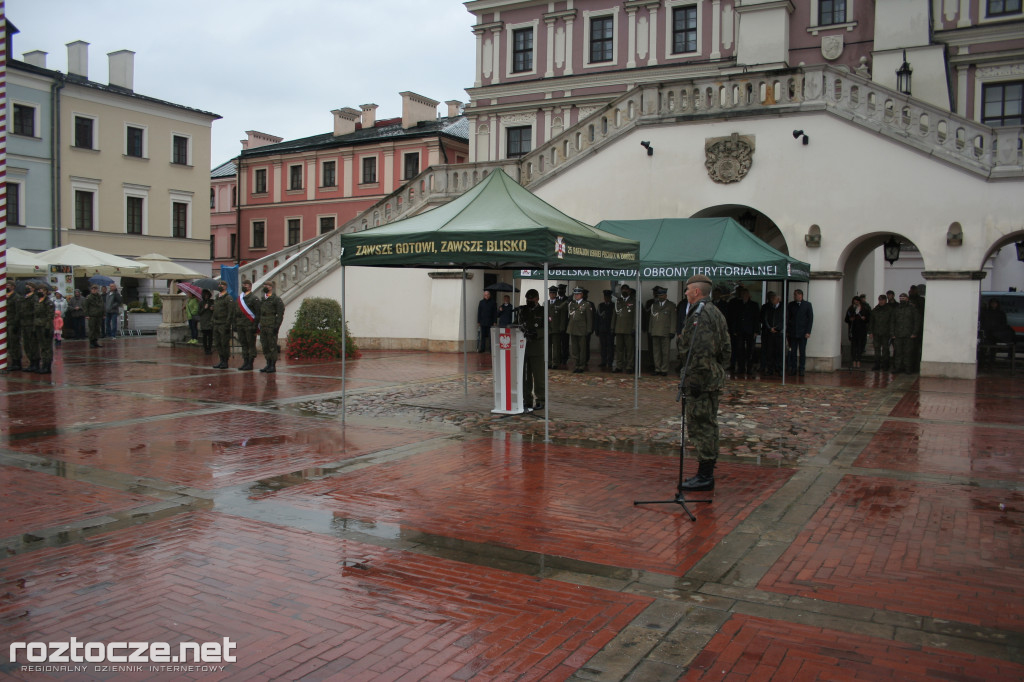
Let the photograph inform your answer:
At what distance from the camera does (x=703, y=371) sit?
286 inches

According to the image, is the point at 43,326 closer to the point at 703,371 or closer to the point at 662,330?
the point at 662,330

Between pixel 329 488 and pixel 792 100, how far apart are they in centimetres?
1601

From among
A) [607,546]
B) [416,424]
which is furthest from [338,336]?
[607,546]

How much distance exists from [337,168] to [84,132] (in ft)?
52.3

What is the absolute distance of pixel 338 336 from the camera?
70.5 feet

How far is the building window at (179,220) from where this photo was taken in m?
44.7

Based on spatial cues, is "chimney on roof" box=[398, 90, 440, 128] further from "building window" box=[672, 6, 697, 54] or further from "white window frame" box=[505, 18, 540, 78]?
"building window" box=[672, 6, 697, 54]

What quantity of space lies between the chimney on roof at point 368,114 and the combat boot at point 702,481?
171 ft

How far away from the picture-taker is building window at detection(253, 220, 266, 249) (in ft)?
185

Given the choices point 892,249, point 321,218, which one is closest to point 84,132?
point 321,218

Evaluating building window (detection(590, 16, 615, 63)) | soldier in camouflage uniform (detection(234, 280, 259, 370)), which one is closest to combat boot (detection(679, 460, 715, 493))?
soldier in camouflage uniform (detection(234, 280, 259, 370))

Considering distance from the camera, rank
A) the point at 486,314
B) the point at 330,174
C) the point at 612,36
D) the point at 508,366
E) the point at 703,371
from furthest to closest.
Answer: the point at 330,174 < the point at 612,36 < the point at 486,314 < the point at 508,366 < the point at 703,371

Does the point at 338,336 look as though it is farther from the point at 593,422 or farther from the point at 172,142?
the point at 172,142

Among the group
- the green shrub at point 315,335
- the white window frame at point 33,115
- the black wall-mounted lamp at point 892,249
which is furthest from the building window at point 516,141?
the white window frame at point 33,115
